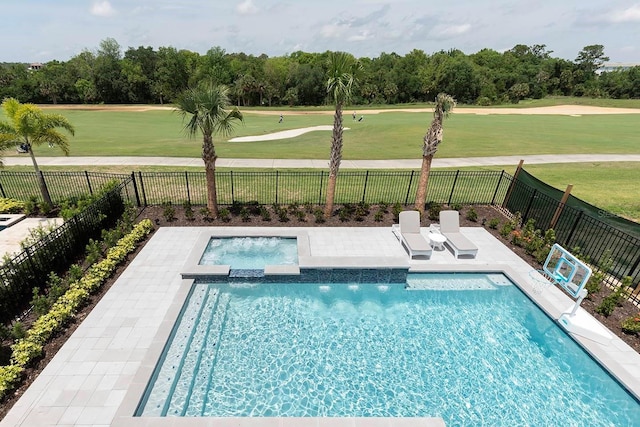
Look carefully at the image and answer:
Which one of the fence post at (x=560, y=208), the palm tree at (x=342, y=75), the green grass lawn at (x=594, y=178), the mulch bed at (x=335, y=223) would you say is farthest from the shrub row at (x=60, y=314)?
the fence post at (x=560, y=208)

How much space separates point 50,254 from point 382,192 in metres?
14.0

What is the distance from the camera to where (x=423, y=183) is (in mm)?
13852

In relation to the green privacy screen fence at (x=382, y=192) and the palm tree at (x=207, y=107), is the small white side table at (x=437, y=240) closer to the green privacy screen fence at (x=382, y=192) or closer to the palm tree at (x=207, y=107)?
the green privacy screen fence at (x=382, y=192)

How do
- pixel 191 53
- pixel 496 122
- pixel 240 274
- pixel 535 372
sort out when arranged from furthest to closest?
pixel 191 53 < pixel 496 122 < pixel 240 274 < pixel 535 372

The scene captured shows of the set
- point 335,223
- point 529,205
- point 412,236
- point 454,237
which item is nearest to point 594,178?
point 529,205

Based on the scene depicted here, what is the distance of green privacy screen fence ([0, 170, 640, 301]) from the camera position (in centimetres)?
1177

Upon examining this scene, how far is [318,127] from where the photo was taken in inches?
1497

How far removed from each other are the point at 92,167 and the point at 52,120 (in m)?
7.24

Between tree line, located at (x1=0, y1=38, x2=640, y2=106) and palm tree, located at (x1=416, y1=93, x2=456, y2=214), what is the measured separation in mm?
55102

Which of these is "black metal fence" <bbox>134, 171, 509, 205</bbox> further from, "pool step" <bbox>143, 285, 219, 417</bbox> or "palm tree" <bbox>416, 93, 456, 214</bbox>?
"pool step" <bbox>143, 285, 219, 417</bbox>

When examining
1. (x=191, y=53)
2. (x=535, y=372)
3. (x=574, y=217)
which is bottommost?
(x=535, y=372)

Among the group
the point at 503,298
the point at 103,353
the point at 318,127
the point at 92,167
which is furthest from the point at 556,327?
the point at 318,127

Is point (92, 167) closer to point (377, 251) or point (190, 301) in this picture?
point (190, 301)

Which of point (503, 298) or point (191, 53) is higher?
point (191, 53)
